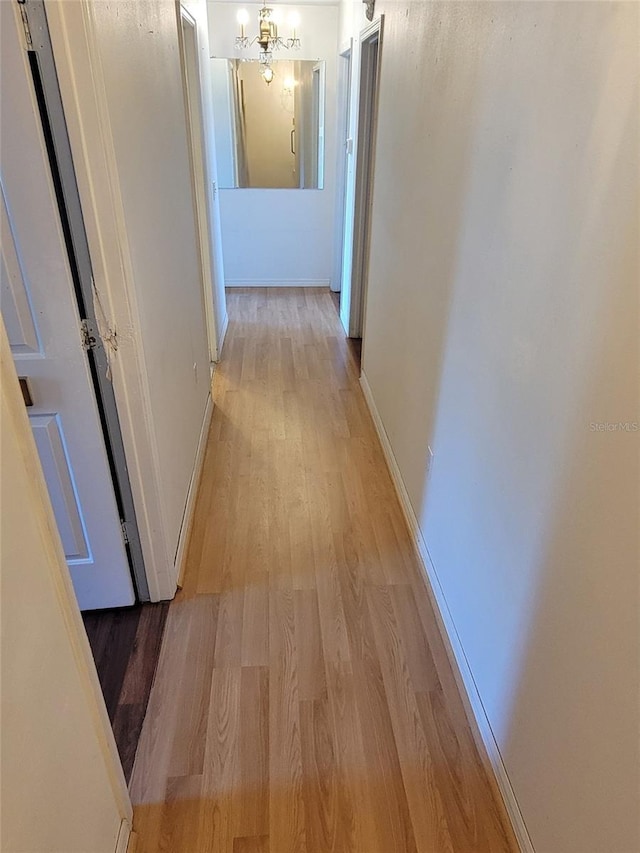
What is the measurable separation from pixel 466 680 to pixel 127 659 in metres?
1.08

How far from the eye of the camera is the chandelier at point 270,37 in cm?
447

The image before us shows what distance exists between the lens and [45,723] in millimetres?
915

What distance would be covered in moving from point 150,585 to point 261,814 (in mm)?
839

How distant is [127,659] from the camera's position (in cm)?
181

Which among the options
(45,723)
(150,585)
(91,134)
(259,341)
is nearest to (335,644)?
(150,585)

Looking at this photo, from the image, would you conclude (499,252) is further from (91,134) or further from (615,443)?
(91,134)

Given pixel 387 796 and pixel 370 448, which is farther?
pixel 370 448

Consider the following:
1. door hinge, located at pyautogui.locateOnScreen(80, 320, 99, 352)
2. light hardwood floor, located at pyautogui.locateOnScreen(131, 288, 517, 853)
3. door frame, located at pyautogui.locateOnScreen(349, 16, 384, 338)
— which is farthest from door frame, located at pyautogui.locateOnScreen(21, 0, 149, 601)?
door frame, located at pyautogui.locateOnScreen(349, 16, 384, 338)

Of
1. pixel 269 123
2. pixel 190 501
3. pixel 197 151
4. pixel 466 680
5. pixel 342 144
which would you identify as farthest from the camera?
pixel 269 123

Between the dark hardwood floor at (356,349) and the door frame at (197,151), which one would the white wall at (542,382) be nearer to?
the door frame at (197,151)

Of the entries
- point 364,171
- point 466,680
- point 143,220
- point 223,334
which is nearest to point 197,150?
point 364,171

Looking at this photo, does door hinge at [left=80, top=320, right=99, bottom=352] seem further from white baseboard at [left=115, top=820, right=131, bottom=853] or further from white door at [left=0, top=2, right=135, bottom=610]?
white baseboard at [left=115, top=820, right=131, bottom=853]

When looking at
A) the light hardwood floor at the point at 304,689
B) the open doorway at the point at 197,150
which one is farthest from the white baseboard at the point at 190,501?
the open doorway at the point at 197,150

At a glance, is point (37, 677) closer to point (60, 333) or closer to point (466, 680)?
point (60, 333)
